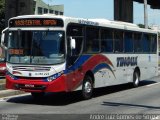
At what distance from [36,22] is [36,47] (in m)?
0.85

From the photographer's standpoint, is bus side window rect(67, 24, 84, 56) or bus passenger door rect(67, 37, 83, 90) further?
bus side window rect(67, 24, 84, 56)

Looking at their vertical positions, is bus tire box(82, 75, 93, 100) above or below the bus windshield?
below

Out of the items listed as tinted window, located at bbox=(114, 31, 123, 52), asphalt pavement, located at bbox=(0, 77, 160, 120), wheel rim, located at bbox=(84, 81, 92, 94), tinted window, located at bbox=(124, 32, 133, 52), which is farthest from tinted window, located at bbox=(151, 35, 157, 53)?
wheel rim, located at bbox=(84, 81, 92, 94)

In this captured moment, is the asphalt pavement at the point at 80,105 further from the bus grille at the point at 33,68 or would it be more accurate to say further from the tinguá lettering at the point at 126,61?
the tinguá lettering at the point at 126,61

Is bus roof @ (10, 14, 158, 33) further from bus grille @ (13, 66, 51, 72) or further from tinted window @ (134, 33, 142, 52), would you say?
bus grille @ (13, 66, 51, 72)

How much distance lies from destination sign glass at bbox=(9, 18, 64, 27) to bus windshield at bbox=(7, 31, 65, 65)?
23 centimetres

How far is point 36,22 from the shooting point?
15070mm

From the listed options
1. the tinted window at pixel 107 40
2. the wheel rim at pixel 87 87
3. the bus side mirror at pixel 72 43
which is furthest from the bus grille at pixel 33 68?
the tinted window at pixel 107 40

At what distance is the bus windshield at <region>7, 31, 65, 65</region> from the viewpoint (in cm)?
1456

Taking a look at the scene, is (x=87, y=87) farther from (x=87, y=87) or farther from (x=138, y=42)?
(x=138, y=42)

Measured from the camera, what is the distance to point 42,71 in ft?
47.7

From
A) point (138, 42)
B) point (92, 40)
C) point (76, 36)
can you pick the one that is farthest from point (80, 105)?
point (138, 42)

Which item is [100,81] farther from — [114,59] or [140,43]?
[140,43]

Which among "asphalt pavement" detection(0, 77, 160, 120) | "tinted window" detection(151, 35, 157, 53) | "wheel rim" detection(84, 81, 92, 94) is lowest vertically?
"asphalt pavement" detection(0, 77, 160, 120)
